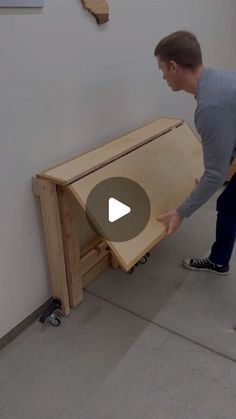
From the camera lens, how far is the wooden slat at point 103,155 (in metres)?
1.55

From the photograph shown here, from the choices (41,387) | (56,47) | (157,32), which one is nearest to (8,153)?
(56,47)

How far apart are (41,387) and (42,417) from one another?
0.44 ft

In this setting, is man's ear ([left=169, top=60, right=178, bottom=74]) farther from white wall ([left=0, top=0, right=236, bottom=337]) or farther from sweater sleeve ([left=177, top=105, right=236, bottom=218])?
white wall ([left=0, top=0, right=236, bottom=337])

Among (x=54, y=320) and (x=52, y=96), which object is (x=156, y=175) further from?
(x=54, y=320)

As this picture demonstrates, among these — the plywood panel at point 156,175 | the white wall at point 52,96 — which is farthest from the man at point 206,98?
the white wall at point 52,96

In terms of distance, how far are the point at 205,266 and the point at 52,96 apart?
1376 millimetres

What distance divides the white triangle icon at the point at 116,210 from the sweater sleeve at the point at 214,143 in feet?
1.06

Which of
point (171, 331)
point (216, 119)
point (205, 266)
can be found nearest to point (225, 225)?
point (205, 266)

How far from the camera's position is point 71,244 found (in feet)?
5.78

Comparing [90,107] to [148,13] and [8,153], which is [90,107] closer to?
[8,153]

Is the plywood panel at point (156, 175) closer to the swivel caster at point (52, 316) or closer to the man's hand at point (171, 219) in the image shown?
the man's hand at point (171, 219)

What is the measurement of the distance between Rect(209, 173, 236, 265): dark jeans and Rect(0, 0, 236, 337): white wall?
744 millimetres
